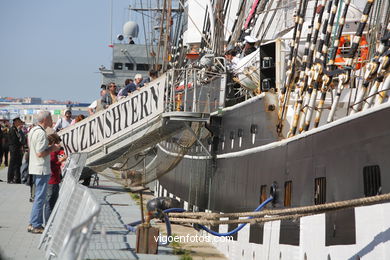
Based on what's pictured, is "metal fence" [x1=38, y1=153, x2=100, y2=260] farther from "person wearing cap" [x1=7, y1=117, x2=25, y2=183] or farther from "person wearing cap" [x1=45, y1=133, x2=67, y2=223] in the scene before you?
"person wearing cap" [x1=7, y1=117, x2=25, y2=183]

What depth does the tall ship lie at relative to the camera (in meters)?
5.80

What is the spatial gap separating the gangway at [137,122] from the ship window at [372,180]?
6002mm

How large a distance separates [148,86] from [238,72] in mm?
2038

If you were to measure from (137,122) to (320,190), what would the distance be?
659 cm

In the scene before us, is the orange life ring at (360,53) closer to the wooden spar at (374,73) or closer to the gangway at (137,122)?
the wooden spar at (374,73)

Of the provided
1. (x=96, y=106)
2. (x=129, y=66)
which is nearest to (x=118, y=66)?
(x=129, y=66)

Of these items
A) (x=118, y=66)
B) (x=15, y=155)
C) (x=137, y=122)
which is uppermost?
(x=118, y=66)

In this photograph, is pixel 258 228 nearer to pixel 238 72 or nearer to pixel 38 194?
pixel 38 194

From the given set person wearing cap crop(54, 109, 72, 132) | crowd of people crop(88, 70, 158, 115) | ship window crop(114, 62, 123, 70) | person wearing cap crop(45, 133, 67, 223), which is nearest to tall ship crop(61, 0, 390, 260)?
crowd of people crop(88, 70, 158, 115)

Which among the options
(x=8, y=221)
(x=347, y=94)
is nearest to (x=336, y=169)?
(x=347, y=94)

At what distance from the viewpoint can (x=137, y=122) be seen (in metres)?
12.9

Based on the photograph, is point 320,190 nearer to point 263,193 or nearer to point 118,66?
point 263,193

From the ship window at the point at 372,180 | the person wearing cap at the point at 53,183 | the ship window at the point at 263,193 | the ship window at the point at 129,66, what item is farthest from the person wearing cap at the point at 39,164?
the ship window at the point at 129,66

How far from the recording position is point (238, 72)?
37.7ft
